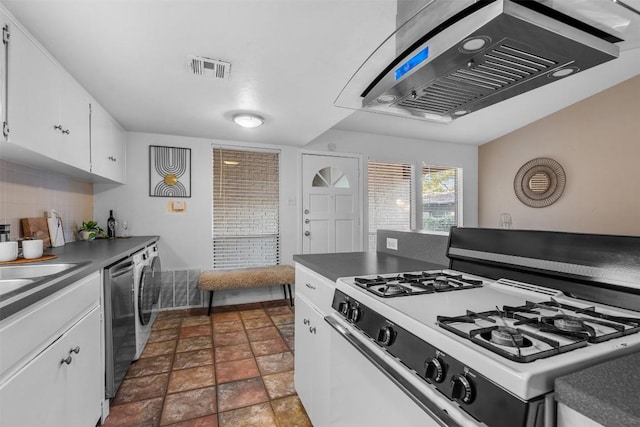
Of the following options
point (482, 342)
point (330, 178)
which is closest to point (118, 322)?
point (482, 342)

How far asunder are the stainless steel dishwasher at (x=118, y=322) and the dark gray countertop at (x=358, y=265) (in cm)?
112

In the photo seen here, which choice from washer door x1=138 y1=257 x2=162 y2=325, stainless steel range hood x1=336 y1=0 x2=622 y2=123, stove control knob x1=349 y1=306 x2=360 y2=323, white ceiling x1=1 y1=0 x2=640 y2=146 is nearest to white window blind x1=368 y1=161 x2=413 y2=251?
white ceiling x1=1 y1=0 x2=640 y2=146

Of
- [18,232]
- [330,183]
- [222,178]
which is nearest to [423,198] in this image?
[330,183]

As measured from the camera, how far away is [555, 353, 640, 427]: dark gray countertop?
1.42 feet

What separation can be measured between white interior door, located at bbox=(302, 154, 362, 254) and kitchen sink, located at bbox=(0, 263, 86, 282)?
9.40 feet

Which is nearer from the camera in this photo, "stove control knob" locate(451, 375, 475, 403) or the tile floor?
"stove control knob" locate(451, 375, 475, 403)

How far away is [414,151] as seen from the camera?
16.1ft

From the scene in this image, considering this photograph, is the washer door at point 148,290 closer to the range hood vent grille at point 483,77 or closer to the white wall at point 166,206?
the white wall at point 166,206

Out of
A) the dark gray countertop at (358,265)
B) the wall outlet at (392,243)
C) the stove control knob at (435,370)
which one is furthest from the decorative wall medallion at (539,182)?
the stove control knob at (435,370)

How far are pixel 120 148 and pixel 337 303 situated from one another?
3.22m

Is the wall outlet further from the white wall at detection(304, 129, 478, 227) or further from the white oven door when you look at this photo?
the white wall at detection(304, 129, 478, 227)

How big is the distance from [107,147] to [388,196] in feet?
12.0

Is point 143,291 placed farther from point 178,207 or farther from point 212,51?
point 212,51

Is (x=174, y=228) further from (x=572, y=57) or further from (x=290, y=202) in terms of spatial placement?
(x=572, y=57)
